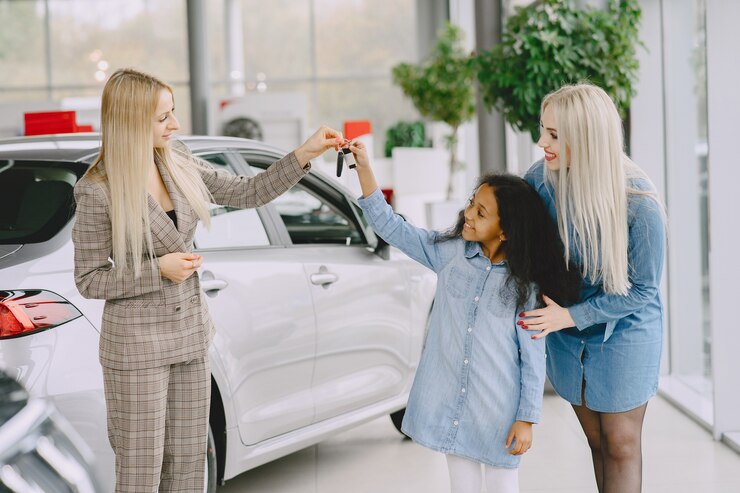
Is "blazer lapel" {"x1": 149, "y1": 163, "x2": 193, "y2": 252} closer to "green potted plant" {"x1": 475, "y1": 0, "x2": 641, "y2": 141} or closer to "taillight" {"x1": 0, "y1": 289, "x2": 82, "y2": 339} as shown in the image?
"taillight" {"x1": 0, "y1": 289, "x2": 82, "y2": 339}

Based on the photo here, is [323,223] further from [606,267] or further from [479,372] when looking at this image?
[606,267]

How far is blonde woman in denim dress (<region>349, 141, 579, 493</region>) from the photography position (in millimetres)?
2529

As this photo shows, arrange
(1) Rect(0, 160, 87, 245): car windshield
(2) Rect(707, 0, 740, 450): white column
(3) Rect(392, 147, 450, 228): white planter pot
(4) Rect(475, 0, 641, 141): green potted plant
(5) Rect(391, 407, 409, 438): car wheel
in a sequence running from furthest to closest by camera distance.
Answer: (3) Rect(392, 147, 450, 228): white planter pot → (4) Rect(475, 0, 641, 141): green potted plant → (5) Rect(391, 407, 409, 438): car wheel → (2) Rect(707, 0, 740, 450): white column → (1) Rect(0, 160, 87, 245): car windshield

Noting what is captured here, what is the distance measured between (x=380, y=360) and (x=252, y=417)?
819 mm

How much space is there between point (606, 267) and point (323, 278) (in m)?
1.45

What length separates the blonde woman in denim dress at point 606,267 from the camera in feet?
8.14

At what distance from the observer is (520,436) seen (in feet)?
8.20

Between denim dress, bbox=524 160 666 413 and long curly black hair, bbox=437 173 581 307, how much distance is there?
0.18 ft

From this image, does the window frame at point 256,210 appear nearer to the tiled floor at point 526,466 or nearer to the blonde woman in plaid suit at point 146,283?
the blonde woman in plaid suit at point 146,283

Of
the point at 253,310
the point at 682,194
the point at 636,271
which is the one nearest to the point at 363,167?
the point at 636,271

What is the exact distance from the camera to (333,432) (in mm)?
3877

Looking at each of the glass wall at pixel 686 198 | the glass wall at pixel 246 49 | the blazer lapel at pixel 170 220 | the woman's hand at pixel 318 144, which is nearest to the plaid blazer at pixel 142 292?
the blazer lapel at pixel 170 220

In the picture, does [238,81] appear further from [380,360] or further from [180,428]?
[180,428]

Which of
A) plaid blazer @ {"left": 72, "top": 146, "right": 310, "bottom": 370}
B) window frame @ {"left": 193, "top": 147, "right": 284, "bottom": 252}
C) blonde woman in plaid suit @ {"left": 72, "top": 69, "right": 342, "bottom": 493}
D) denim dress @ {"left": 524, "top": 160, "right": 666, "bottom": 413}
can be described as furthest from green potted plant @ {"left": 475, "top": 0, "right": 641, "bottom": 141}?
plaid blazer @ {"left": 72, "top": 146, "right": 310, "bottom": 370}
